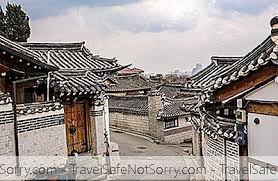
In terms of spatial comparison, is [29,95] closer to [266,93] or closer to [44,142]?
[44,142]

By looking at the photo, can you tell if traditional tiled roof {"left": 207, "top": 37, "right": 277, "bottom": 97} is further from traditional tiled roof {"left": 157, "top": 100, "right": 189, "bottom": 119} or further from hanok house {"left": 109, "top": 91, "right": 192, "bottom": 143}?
hanok house {"left": 109, "top": 91, "right": 192, "bottom": 143}

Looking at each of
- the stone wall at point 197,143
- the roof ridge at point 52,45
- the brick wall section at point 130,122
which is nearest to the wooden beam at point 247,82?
the stone wall at point 197,143

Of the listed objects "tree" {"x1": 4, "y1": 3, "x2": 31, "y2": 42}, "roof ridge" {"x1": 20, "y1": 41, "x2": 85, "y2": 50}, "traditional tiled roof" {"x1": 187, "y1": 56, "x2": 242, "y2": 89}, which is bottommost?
"traditional tiled roof" {"x1": 187, "y1": 56, "x2": 242, "y2": 89}

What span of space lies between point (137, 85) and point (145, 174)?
29.8 meters

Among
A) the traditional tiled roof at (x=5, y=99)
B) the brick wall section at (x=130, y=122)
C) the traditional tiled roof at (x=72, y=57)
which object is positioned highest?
the traditional tiled roof at (x=72, y=57)

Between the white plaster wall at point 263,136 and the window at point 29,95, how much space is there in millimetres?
8306

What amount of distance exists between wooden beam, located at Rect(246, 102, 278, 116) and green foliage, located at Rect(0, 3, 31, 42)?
2671cm

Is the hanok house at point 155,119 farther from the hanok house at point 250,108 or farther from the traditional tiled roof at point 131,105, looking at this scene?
the hanok house at point 250,108

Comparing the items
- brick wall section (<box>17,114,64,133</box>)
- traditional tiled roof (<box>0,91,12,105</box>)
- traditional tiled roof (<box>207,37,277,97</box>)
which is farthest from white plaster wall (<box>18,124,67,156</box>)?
traditional tiled roof (<box>207,37,277,97</box>)

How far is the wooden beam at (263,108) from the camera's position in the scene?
7.55m

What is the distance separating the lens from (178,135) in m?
28.1

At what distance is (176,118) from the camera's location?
28.1 metres

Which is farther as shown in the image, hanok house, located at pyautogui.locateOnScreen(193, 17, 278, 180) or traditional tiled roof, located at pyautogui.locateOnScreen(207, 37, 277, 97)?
hanok house, located at pyautogui.locateOnScreen(193, 17, 278, 180)

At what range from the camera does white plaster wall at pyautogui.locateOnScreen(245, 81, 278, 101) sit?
298 inches
